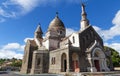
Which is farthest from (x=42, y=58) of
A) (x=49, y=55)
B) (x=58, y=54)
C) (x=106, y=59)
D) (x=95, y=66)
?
(x=106, y=59)

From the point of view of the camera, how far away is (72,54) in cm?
3225

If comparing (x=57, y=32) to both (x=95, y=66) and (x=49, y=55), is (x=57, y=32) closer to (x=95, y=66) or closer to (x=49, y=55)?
(x=49, y=55)

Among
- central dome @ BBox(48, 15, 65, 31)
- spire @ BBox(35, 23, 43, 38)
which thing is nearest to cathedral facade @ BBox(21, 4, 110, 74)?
central dome @ BBox(48, 15, 65, 31)

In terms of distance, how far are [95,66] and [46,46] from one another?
50.0 feet

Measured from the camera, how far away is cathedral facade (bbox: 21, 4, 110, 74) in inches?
1239

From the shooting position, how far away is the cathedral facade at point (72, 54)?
103 feet

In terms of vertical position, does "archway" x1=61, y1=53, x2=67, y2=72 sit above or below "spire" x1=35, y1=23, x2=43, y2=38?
below

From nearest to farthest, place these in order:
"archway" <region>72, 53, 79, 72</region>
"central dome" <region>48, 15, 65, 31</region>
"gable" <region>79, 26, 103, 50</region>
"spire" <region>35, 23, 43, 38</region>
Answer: "archway" <region>72, 53, 79, 72</region> < "gable" <region>79, 26, 103, 50</region> < "central dome" <region>48, 15, 65, 31</region> < "spire" <region>35, 23, 43, 38</region>

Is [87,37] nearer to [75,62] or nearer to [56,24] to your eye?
[75,62]

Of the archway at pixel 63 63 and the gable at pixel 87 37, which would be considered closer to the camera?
the archway at pixel 63 63

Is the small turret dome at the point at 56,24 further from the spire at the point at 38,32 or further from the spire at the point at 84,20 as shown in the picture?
the spire at the point at 84,20

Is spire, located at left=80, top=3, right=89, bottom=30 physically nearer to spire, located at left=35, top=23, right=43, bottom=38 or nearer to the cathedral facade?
the cathedral facade

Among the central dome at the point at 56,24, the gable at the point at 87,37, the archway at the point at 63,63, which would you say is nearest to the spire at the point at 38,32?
the central dome at the point at 56,24

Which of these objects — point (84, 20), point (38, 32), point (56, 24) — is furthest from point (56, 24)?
point (84, 20)
